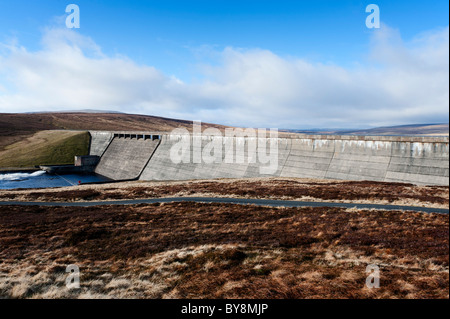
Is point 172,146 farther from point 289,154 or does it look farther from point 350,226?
point 350,226

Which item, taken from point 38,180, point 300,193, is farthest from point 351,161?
point 38,180

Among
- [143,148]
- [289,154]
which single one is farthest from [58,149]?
[289,154]

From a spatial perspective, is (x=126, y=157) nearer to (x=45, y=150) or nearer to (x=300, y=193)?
(x=45, y=150)

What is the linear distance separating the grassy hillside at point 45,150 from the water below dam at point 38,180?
33.3 feet

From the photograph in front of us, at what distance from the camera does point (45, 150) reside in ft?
301

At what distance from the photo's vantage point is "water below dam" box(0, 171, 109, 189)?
63.0m

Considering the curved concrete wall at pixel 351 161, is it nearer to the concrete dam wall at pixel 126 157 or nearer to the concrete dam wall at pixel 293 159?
the concrete dam wall at pixel 293 159

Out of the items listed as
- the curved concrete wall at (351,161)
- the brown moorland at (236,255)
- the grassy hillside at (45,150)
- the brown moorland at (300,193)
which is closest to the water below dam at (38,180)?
the grassy hillside at (45,150)

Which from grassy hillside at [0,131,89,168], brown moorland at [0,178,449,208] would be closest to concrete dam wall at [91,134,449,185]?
brown moorland at [0,178,449,208]

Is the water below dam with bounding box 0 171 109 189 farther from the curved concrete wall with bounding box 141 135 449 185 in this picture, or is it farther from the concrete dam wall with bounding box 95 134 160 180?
the curved concrete wall with bounding box 141 135 449 185

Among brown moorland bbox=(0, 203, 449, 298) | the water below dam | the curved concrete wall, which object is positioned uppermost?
the curved concrete wall

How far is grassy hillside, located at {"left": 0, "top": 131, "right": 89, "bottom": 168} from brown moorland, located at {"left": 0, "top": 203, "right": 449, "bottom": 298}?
7710cm

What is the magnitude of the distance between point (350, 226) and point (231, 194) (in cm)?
1866

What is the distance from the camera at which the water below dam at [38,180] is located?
207 ft
